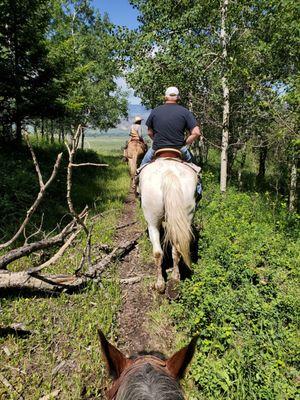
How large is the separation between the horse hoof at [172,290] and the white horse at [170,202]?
2.6 inches

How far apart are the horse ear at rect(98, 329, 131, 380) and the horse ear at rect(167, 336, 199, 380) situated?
249mm

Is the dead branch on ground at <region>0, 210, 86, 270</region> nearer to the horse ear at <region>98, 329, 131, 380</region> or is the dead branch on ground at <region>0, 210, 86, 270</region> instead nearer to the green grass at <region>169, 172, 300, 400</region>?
the green grass at <region>169, 172, 300, 400</region>

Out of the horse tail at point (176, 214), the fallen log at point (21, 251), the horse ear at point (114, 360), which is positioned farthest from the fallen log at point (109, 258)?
the horse ear at point (114, 360)

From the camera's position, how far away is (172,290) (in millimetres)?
4902

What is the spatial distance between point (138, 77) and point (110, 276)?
7865 millimetres

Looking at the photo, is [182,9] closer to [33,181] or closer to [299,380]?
[33,181]

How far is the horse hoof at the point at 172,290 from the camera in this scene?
481 cm

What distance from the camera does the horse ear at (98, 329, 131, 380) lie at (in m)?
→ 1.66

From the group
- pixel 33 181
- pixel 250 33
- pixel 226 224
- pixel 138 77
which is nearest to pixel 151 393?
pixel 226 224

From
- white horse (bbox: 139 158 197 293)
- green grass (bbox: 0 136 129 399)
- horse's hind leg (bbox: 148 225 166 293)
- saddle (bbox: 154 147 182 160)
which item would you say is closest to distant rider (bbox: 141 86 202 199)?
saddle (bbox: 154 147 182 160)

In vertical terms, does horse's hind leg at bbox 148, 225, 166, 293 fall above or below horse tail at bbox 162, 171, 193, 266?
below

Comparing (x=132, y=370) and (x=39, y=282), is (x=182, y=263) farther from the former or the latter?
(x=132, y=370)

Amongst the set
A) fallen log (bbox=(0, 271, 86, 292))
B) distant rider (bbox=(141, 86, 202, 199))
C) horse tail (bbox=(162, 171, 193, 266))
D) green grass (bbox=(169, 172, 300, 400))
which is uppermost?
distant rider (bbox=(141, 86, 202, 199))

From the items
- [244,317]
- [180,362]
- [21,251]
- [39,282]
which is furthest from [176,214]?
[180,362]
